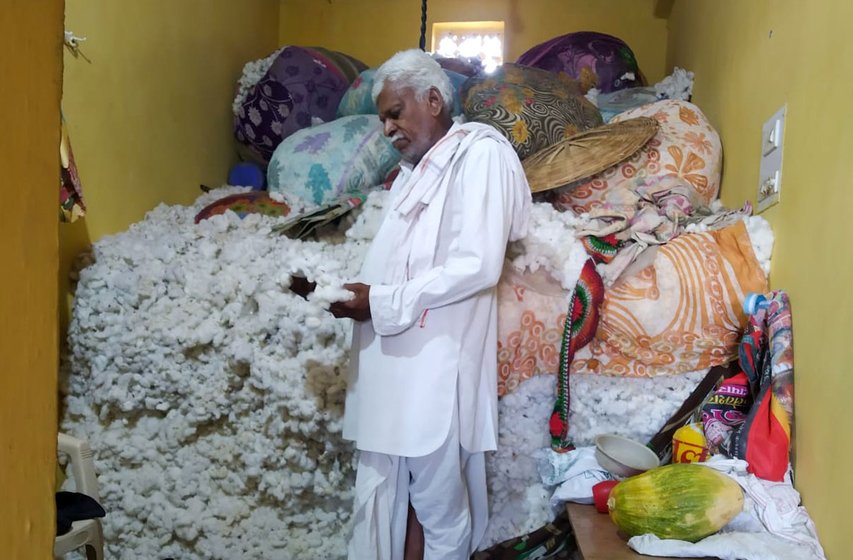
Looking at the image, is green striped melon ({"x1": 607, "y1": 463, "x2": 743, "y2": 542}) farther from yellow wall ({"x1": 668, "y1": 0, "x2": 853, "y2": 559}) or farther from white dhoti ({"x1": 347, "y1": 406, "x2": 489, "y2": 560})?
white dhoti ({"x1": 347, "y1": 406, "x2": 489, "y2": 560})

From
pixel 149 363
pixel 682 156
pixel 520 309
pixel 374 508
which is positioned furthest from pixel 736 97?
pixel 149 363

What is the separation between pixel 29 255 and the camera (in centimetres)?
46

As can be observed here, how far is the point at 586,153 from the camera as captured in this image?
194cm

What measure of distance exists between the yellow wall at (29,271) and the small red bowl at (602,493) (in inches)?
45.7

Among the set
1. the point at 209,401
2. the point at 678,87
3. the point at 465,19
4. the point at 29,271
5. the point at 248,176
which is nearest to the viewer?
the point at 29,271

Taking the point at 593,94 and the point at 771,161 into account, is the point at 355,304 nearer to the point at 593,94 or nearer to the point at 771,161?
the point at 771,161

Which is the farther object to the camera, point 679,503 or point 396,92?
point 396,92

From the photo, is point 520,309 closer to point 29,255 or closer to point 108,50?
point 29,255

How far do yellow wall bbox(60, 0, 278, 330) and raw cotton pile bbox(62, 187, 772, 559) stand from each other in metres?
0.24

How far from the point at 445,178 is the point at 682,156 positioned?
34.6 inches

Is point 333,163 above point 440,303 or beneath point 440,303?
above

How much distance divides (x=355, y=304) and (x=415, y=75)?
539mm

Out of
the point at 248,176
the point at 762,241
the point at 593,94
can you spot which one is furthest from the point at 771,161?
the point at 248,176

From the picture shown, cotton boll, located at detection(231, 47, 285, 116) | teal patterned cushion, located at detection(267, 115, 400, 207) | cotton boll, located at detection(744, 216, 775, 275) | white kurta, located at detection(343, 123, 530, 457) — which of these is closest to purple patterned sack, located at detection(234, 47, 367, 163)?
cotton boll, located at detection(231, 47, 285, 116)
